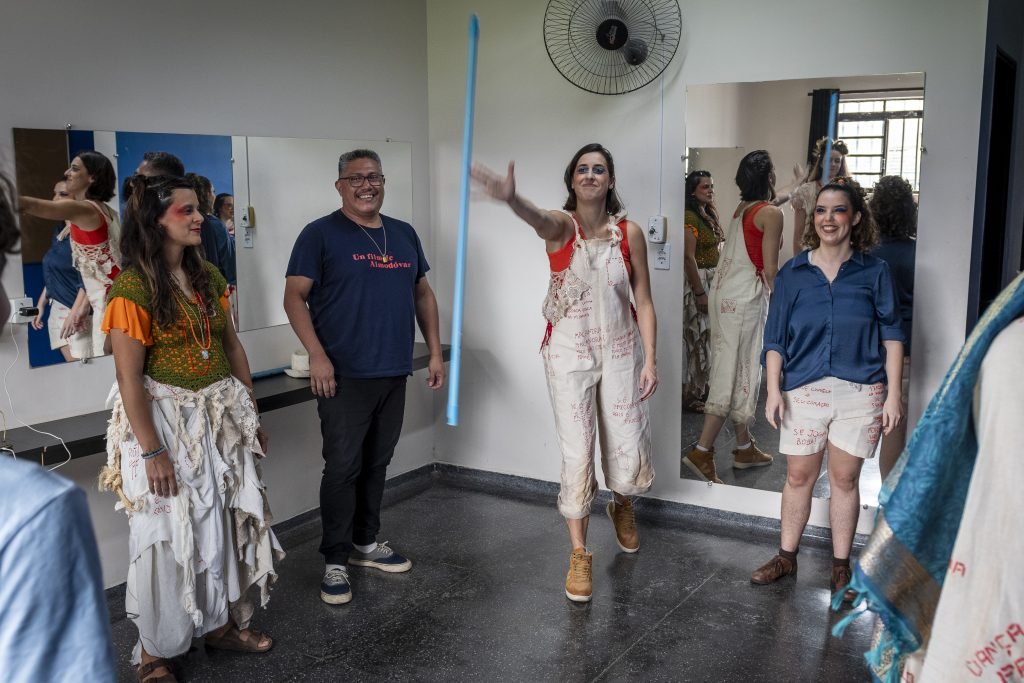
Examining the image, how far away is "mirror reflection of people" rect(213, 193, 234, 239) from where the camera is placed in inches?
147

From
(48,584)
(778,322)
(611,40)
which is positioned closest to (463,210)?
(778,322)

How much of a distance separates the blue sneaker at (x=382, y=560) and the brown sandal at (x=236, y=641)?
2.34ft

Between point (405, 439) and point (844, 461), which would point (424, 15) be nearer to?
point (405, 439)

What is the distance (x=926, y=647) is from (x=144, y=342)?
220cm

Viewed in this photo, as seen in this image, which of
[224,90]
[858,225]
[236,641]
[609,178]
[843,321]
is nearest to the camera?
[236,641]

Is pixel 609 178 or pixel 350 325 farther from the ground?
pixel 609 178

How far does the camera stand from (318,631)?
3242 mm

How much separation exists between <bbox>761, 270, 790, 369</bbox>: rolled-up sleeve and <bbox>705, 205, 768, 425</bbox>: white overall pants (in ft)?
1.64

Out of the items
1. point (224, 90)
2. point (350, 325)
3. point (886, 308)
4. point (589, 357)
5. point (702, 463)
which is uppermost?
point (224, 90)

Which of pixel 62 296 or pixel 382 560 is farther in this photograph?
pixel 382 560

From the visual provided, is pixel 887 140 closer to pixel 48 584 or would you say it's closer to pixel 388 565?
pixel 388 565

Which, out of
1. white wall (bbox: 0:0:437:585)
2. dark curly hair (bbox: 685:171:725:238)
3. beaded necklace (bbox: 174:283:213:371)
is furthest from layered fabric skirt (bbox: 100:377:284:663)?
dark curly hair (bbox: 685:171:725:238)

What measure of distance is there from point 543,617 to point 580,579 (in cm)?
21

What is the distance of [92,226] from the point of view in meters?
3.21
